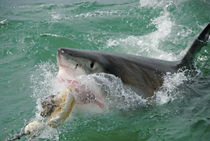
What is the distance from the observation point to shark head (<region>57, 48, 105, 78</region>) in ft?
9.63

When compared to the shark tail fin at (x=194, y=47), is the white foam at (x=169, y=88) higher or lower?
Result: lower

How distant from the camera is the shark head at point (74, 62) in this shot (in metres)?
2.94

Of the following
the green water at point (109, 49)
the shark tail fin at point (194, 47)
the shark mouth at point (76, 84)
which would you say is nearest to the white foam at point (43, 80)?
the green water at point (109, 49)

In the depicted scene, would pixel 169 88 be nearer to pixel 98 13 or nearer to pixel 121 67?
pixel 121 67

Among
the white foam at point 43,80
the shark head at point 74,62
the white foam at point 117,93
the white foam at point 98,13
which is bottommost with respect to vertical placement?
the white foam at point 98,13

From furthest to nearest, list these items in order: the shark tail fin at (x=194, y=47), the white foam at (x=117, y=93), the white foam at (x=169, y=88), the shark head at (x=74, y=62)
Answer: the shark tail fin at (x=194, y=47) < the white foam at (x=169, y=88) < the white foam at (x=117, y=93) < the shark head at (x=74, y=62)

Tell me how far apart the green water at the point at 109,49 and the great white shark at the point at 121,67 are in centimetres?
17

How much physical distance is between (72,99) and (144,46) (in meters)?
4.87

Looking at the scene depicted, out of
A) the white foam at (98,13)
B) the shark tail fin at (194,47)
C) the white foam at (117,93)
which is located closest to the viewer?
the white foam at (117,93)

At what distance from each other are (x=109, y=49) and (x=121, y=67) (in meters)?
4.09

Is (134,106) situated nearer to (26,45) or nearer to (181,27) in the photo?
(26,45)

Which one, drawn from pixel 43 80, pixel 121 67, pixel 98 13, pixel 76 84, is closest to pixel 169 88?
pixel 121 67

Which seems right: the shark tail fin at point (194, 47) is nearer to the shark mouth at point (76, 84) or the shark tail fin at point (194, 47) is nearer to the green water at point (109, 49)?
the green water at point (109, 49)

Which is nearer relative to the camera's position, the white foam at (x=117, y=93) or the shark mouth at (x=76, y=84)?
the shark mouth at (x=76, y=84)
